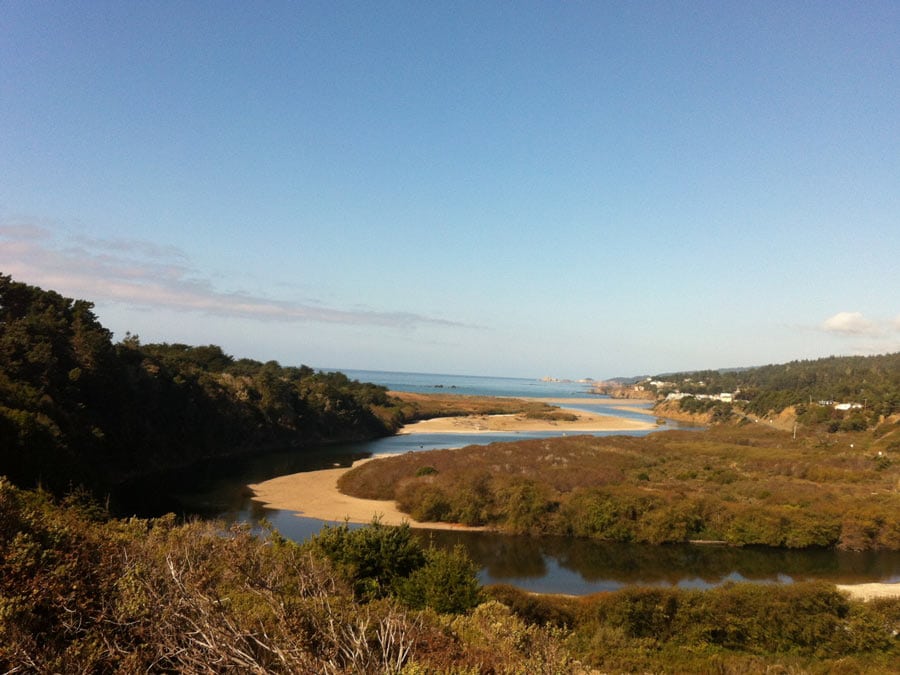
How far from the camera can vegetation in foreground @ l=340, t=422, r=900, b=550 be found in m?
30.7

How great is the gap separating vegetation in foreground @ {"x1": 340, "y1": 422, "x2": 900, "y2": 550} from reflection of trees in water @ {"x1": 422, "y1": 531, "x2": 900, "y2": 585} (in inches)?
36.1

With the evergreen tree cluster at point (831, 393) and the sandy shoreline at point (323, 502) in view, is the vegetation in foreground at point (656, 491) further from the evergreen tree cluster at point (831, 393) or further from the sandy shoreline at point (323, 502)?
the evergreen tree cluster at point (831, 393)

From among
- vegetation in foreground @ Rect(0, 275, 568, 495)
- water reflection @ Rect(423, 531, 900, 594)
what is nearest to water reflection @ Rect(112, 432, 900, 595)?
water reflection @ Rect(423, 531, 900, 594)

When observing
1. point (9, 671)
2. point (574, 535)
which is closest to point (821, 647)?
point (574, 535)

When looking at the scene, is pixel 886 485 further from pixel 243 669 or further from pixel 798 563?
pixel 243 669

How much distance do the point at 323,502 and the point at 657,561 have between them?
836 inches

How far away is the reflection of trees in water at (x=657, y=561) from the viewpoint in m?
25.6

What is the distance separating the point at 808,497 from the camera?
34688mm

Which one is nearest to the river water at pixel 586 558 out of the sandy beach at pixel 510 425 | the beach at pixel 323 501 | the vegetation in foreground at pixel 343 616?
the beach at pixel 323 501

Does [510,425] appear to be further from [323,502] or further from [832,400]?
[323,502]

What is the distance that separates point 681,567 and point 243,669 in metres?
25.7

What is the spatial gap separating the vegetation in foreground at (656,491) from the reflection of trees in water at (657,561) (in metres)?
0.92

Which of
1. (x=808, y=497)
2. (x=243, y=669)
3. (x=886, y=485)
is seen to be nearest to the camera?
(x=243, y=669)

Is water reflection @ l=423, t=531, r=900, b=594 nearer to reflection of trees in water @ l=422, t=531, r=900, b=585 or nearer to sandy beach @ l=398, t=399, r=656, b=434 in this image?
reflection of trees in water @ l=422, t=531, r=900, b=585
